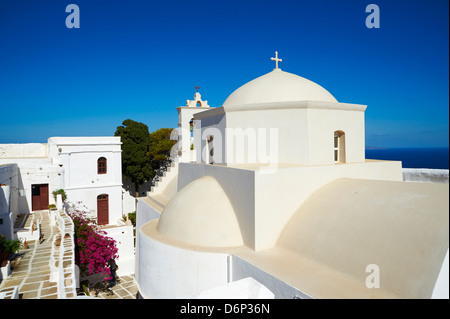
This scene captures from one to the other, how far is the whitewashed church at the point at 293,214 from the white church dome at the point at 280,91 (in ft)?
0.12

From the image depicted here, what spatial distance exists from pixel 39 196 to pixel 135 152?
7151 mm

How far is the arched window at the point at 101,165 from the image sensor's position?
18.7 meters

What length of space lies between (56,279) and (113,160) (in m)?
12.8

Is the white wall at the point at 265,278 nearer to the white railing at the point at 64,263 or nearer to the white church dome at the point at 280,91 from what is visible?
the white railing at the point at 64,263

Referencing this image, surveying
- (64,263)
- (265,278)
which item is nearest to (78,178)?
(64,263)

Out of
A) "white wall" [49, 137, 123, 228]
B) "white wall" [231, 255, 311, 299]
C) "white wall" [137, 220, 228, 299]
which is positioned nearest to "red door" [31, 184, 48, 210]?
"white wall" [49, 137, 123, 228]

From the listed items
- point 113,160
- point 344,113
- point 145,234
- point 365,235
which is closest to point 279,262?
point 365,235

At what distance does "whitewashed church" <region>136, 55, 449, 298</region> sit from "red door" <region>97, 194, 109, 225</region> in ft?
34.4

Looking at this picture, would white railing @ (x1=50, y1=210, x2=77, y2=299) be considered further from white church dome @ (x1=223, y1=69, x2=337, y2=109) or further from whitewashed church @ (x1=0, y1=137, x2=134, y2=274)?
→ white church dome @ (x1=223, y1=69, x2=337, y2=109)

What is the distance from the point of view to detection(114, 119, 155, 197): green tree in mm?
21844

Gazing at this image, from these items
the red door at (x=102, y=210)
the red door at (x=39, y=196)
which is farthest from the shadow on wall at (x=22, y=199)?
the red door at (x=102, y=210)
